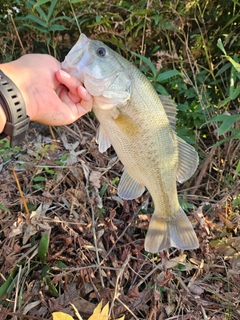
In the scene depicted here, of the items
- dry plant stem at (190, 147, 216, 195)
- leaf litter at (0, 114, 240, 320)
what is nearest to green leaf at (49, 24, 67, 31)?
leaf litter at (0, 114, 240, 320)

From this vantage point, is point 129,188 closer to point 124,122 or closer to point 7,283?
point 124,122

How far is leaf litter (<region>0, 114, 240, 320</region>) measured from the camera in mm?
2209

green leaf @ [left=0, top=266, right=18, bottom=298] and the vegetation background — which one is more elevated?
the vegetation background

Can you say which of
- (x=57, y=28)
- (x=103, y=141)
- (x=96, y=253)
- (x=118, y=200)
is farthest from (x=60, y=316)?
(x=57, y=28)

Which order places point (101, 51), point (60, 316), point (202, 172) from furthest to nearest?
point (202, 172) → point (101, 51) → point (60, 316)

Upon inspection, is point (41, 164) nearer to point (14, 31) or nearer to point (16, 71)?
point (16, 71)

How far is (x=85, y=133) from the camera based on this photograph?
3174 mm

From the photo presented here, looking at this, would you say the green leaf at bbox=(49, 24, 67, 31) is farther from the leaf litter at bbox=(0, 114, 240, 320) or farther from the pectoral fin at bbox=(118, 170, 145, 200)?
the pectoral fin at bbox=(118, 170, 145, 200)

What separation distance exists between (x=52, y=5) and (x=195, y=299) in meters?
2.34

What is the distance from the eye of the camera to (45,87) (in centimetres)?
185

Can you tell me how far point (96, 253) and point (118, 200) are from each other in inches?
19.0

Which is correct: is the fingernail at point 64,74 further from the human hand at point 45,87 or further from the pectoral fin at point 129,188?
the pectoral fin at point 129,188

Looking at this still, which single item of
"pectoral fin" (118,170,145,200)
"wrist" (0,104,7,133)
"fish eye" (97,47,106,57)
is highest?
"fish eye" (97,47,106,57)

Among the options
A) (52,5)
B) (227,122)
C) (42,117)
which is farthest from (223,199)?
(52,5)
